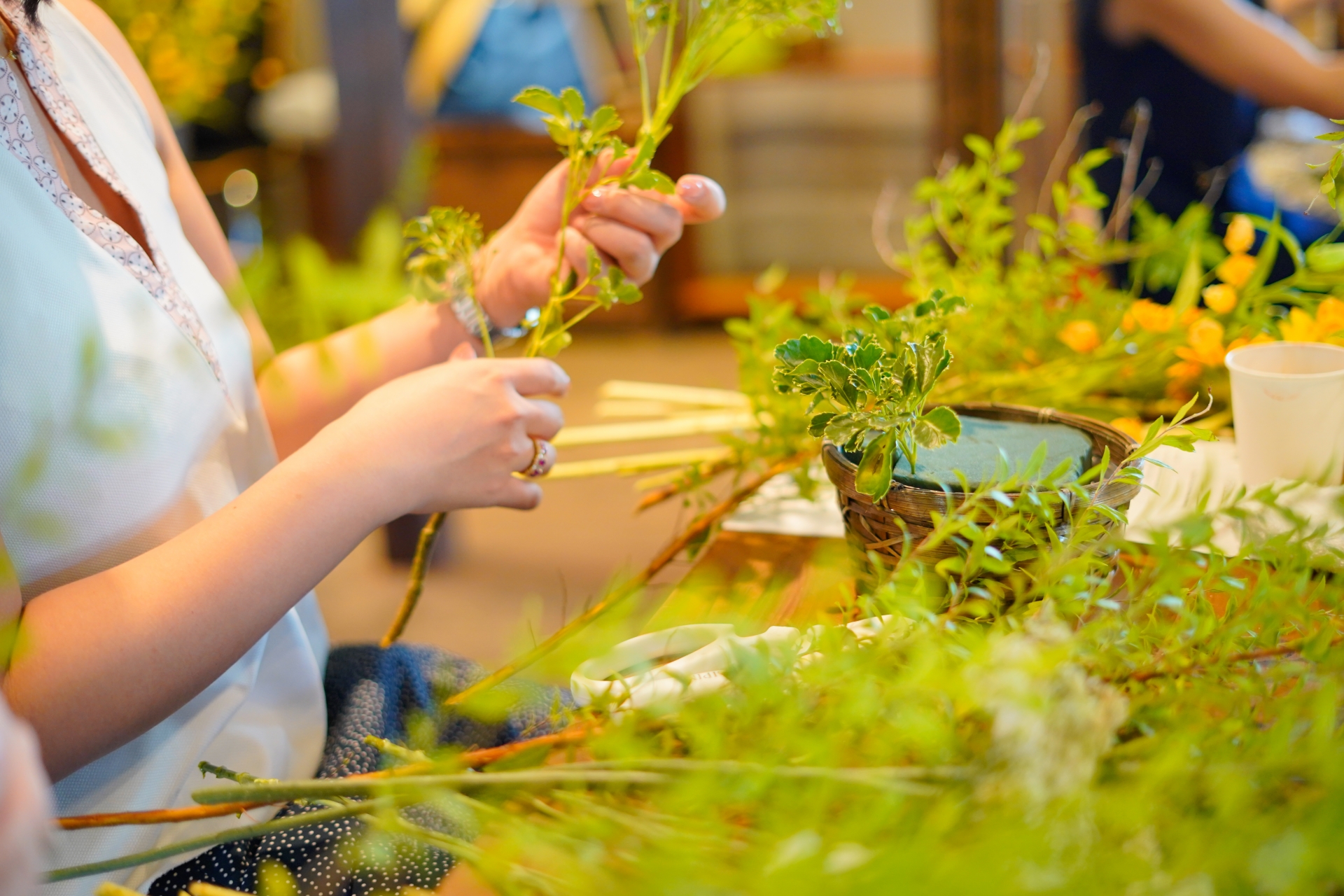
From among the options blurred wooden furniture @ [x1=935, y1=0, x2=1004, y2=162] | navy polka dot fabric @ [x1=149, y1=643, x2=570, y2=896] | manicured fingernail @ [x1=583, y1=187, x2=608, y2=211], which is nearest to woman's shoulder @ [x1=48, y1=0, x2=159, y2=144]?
manicured fingernail @ [x1=583, y1=187, x2=608, y2=211]

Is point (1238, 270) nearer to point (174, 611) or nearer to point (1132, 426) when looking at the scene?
point (1132, 426)

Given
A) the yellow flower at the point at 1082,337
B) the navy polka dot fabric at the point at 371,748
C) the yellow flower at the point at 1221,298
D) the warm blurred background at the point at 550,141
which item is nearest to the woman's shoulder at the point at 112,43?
the navy polka dot fabric at the point at 371,748

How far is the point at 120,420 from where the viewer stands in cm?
57

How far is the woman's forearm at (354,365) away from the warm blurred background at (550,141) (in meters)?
1.11

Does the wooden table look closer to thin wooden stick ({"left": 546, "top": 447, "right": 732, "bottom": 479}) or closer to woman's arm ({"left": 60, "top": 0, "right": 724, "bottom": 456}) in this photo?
thin wooden stick ({"left": 546, "top": 447, "right": 732, "bottom": 479})

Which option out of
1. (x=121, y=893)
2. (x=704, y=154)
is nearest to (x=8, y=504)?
(x=121, y=893)

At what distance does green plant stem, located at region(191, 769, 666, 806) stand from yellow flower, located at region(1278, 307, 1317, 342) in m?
0.68

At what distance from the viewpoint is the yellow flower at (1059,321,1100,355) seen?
0.90 metres

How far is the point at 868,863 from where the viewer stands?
0.32 metres

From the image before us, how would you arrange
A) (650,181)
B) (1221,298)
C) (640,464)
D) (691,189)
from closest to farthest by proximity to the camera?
(650,181), (691,189), (1221,298), (640,464)

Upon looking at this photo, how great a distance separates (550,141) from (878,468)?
10.3 ft

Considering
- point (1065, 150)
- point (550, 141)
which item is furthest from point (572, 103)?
point (550, 141)

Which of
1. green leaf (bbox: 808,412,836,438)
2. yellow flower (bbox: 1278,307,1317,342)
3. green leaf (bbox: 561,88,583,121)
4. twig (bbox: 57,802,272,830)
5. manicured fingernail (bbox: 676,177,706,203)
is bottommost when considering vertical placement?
twig (bbox: 57,802,272,830)

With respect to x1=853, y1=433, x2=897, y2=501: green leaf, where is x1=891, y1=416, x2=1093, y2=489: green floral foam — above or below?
below
